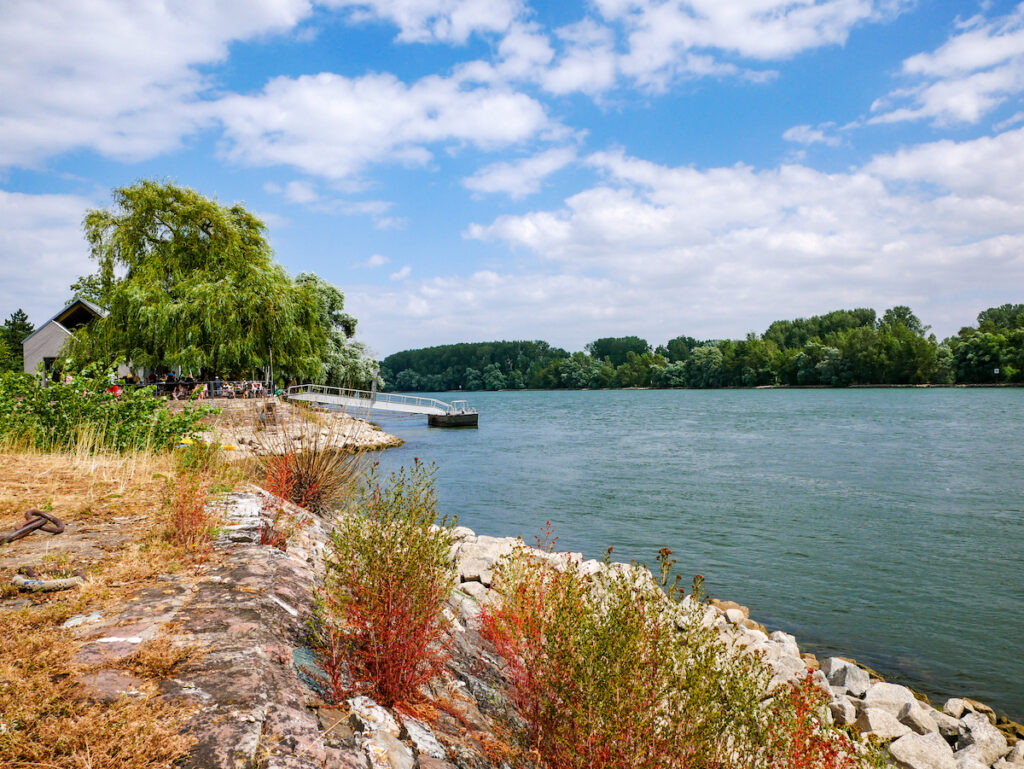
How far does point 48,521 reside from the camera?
497 cm

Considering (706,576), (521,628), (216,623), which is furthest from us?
(706,576)

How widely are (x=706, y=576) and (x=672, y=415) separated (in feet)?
156

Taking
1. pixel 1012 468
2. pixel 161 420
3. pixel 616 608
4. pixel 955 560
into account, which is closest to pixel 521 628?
pixel 616 608

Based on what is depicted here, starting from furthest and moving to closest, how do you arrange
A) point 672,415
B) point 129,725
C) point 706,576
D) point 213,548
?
point 672,415
point 706,576
point 213,548
point 129,725

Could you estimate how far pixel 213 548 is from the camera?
497 centimetres

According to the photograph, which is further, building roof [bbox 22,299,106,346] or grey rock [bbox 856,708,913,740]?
building roof [bbox 22,299,106,346]

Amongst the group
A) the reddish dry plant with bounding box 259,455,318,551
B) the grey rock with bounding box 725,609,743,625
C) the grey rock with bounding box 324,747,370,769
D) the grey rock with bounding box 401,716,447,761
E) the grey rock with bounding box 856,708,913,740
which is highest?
the reddish dry plant with bounding box 259,455,318,551

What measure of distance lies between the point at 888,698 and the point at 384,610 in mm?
6167

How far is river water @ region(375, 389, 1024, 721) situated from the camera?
9547 millimetres

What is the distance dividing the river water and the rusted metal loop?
943 cm

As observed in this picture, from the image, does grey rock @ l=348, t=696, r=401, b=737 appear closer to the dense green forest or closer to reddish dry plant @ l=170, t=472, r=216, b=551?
reddish dry plant @ l=170, t=472, r=216, b=551

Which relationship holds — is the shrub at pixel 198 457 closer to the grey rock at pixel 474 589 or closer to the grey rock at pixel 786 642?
the grey rock at pixel 474 589

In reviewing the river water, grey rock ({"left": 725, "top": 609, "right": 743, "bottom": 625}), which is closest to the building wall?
the river water

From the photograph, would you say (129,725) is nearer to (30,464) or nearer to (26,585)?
(26,585)
